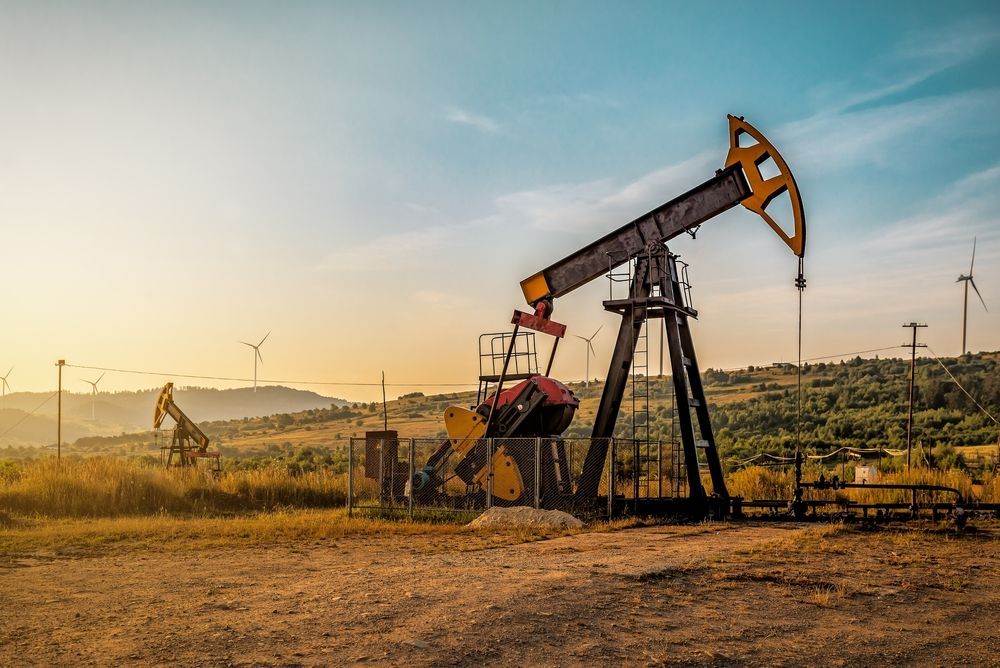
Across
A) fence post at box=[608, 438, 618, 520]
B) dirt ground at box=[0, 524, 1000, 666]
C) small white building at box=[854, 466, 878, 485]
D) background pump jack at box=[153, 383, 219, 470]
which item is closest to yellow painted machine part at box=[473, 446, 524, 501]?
fence post at box=[608, 438, 618, 520]

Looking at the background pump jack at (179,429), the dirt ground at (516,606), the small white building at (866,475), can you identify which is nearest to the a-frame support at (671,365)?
the dirt ground at (516,606)

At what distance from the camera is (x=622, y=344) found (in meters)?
17.6

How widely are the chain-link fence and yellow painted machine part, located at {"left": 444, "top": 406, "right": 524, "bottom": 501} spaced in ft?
0.06

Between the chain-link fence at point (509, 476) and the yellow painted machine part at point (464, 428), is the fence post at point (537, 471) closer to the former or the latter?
the chain-link fence at point (509, 476)

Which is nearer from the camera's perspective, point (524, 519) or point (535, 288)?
point (524, 519)

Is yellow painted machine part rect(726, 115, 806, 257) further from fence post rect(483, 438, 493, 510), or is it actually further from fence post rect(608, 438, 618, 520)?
fence post rect(483, 438, 493, 510)

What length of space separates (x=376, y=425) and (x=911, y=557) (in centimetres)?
6337

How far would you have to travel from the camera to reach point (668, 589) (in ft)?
31.5

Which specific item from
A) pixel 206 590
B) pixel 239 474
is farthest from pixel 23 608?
pixel 239 474

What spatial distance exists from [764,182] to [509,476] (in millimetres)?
6992

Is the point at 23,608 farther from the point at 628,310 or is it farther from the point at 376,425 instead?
the point at 376,425

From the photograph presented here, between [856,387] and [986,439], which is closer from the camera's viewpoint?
[986,439]

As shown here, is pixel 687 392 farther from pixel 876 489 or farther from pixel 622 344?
pixel 876 489

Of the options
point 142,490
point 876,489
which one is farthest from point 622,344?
point 142,490
